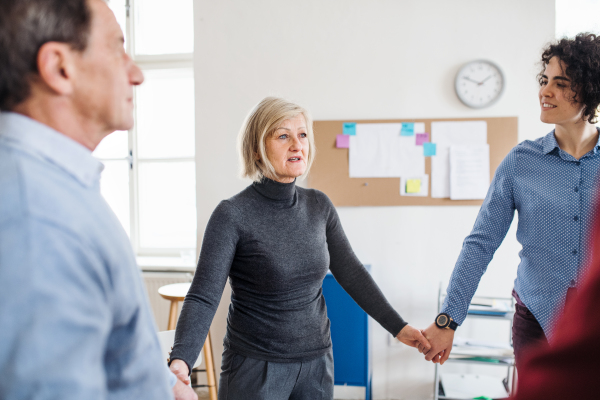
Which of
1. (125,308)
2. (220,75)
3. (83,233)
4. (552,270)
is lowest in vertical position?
(552,270)

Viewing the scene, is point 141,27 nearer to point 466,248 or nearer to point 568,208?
point 466,248

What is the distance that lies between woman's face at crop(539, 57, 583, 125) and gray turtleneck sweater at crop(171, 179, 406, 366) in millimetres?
931

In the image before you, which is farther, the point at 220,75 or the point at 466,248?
the point at 220,75

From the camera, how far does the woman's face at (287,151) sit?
58.6 inches

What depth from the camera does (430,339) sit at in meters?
1.65

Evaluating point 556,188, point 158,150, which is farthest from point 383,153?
point 158,150

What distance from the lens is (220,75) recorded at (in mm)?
2992

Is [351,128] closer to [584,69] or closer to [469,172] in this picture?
[469,172]

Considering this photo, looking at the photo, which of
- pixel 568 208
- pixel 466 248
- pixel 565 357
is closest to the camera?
pixel 565 357

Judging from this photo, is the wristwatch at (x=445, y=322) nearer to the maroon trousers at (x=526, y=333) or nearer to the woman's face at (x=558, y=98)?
the maroon trousers at (x=526, y=333)

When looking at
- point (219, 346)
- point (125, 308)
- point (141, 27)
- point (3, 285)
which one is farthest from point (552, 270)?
point (141, 27)

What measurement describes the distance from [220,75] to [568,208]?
2334mm

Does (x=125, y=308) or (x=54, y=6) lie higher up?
(x=54, y=6)

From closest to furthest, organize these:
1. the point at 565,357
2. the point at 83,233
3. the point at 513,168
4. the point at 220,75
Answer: the point at 565,357 → the point at 83,233 → the point at 513,168 → the point at 220,75
